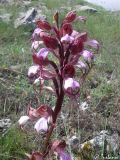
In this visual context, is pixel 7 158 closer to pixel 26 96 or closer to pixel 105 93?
pixel 26 96

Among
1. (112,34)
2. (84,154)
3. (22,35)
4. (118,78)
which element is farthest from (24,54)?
(112,34)

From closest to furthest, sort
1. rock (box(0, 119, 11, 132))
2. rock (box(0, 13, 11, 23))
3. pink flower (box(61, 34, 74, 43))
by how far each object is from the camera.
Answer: pink flower (box(61, 34, 74, 43)) < rock (box(0, 119, 11, 132)) < rock (box(0, 13, 11, 23))

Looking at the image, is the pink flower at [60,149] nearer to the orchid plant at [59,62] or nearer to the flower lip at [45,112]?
the orchid plant at [59,62]

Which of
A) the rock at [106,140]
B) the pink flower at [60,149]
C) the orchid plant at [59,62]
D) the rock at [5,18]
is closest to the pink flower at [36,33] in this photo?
the orchid plant at [59,62]

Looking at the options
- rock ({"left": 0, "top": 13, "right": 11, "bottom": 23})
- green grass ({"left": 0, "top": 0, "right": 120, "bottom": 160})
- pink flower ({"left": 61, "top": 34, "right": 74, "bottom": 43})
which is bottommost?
rock ({"left": 0, "top": 13, "right": 11, "bottom": 23})

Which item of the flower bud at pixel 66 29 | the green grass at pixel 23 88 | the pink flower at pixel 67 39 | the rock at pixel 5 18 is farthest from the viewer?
the rock at pixel 5 18

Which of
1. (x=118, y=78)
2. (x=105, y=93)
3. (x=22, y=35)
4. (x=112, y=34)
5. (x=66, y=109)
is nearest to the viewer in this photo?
(x=66, y=109)

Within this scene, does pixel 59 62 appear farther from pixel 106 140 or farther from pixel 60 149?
pixel 106 140

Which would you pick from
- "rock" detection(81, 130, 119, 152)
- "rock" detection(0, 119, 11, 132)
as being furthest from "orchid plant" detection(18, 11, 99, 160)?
"rock" detection(0, 119, 11, 132)

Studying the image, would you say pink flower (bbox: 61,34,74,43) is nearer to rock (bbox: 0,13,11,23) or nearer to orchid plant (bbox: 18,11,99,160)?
orchid plant (bbox: 18,11,99,160)
